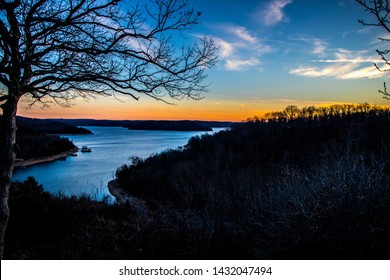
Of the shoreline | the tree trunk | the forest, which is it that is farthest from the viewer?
the shoreline

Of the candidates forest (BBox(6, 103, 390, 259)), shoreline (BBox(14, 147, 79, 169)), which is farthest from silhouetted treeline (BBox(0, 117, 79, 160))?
forest (BBox(6, 103, 390, 259))

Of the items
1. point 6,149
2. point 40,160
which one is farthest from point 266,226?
point 40,160

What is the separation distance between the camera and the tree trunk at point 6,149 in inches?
167

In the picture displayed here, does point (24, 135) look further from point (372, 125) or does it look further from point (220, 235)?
point (220, 235)

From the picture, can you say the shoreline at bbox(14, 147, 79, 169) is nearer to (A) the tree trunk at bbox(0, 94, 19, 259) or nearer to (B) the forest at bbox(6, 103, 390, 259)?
(B) the forest at bbox(6, 103, 390, 259)

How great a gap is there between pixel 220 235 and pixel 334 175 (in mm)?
1974

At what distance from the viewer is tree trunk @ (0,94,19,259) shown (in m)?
4.25

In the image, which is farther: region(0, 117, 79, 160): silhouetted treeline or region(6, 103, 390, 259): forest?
region(0, 117, 79, 160): silhouetted treeline

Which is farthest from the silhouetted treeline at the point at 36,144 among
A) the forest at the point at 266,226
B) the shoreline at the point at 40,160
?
the forest at the point at 266,226

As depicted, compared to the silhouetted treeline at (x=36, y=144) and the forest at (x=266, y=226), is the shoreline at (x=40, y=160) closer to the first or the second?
the silhouetted treeline at (x=36, y=144)

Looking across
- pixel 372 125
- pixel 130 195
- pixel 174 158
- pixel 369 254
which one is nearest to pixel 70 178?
pixel 130 195

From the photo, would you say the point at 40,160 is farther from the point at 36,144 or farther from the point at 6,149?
the point at 6,149

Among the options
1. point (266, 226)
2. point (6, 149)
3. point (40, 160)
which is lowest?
point (40, 160)

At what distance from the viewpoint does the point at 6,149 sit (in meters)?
4.27
